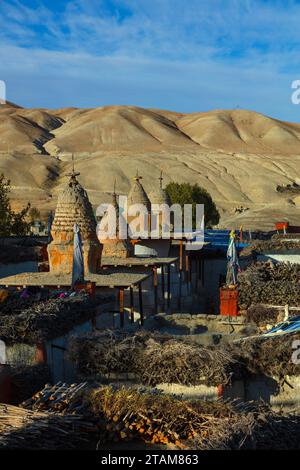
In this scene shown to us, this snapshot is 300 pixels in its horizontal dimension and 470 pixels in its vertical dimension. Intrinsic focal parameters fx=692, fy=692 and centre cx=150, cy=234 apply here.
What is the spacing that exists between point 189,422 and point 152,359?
2428mm

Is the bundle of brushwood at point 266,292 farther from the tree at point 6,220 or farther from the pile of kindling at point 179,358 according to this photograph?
the tree at point 6,220

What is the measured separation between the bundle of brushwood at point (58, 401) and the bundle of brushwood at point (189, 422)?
8.3 inches

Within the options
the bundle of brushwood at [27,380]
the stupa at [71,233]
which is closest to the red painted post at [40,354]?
the bundle of brushwood at [27,380]

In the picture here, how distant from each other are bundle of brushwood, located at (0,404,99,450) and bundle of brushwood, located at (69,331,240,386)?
7.52ft

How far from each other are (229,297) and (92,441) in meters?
9.09

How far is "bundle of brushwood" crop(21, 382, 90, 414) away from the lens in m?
9.63

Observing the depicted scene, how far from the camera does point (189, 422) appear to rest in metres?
9.16

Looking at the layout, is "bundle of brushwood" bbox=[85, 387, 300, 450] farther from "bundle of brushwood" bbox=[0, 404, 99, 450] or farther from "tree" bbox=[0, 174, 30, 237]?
"tree" bbox=[0, 174, 30, 237]

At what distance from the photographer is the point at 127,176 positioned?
317 feet

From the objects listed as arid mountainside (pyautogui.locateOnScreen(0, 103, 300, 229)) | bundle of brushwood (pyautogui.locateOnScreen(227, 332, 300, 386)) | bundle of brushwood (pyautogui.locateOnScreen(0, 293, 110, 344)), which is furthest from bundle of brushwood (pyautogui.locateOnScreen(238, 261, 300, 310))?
arid mountainside (pyautogui.locateOnScreen(0, 103, 300, 229))

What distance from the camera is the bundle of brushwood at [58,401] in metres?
9.63

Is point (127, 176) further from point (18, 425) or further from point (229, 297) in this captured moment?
point (18, 425)

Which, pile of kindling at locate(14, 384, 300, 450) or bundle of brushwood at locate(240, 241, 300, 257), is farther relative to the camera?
bundle of brushwood at locate(240, 241, 300, 257)

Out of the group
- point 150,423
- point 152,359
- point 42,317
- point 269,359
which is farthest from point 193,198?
point 150,423
